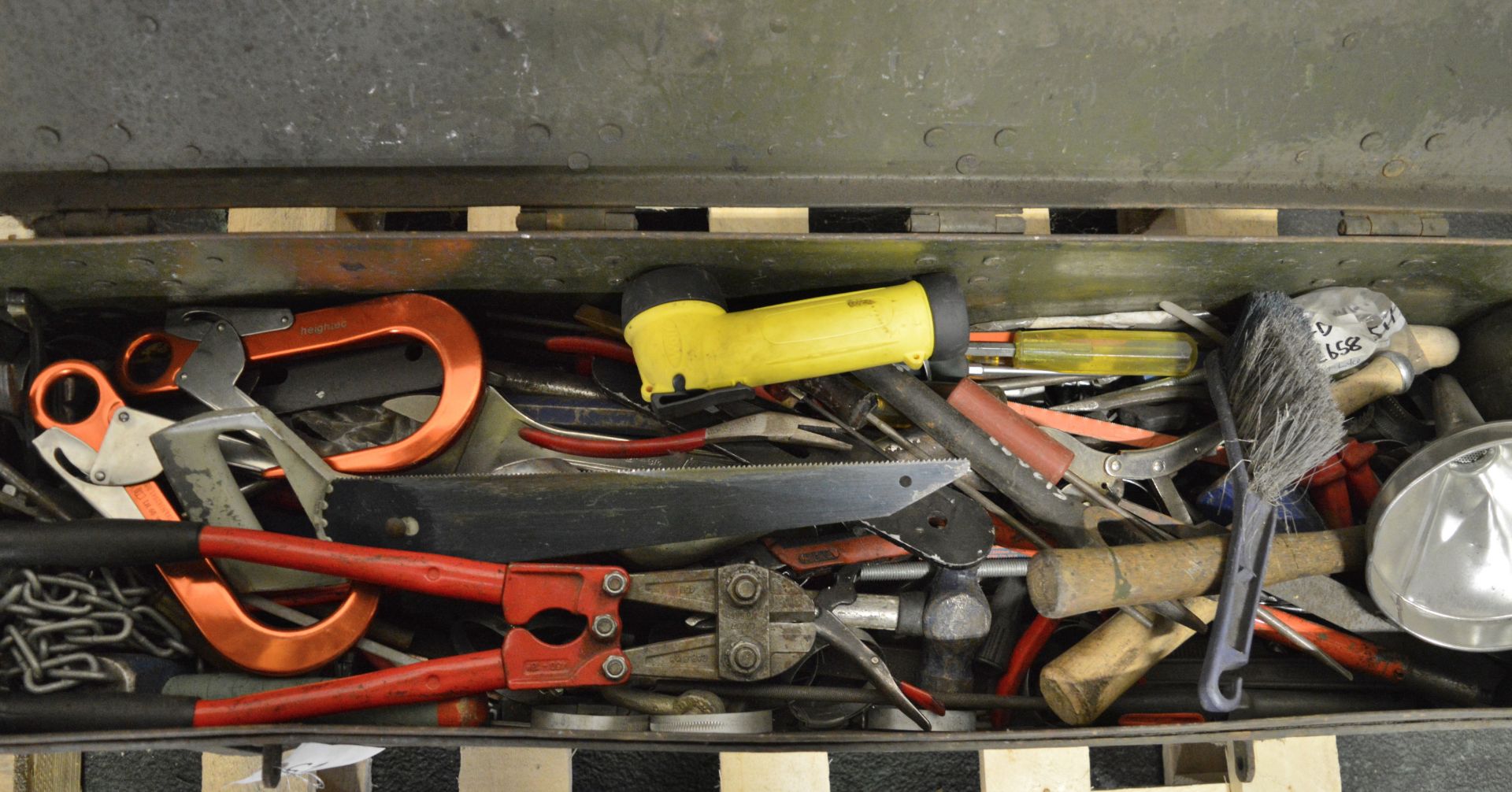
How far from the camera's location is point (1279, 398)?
1101 mm

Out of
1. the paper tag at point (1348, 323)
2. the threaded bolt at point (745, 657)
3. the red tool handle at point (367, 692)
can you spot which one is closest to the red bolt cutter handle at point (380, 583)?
the red tool handle at point (367, 692)

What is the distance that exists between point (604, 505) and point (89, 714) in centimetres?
51

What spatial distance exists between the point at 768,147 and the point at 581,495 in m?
0.42

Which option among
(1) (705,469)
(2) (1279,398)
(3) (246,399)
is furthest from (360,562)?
(2) (1279,398)

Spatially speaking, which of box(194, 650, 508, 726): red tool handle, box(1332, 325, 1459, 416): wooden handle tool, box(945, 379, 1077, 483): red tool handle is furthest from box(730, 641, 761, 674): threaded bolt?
box(1332, 325, 1459, 416): wooden handle tool

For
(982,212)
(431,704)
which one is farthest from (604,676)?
(982,212)

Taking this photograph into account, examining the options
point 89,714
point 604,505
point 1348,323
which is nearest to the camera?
point 89,714

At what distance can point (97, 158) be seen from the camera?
1089 mm

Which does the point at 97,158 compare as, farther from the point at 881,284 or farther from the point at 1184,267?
the point at 1184,267

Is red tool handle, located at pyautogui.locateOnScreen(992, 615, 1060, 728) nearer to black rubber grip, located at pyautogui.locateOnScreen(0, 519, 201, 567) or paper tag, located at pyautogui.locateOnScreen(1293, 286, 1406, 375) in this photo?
paper tag, located at pyautogui.locateOnScreen(1293, 286, 1406, 375)

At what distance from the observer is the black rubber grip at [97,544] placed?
99 cm

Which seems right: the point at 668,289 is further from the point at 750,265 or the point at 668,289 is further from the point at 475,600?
the point at 475,600

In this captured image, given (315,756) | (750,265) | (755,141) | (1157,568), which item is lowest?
(315,756)

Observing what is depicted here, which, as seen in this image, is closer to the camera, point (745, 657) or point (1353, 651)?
point (745, 657)
